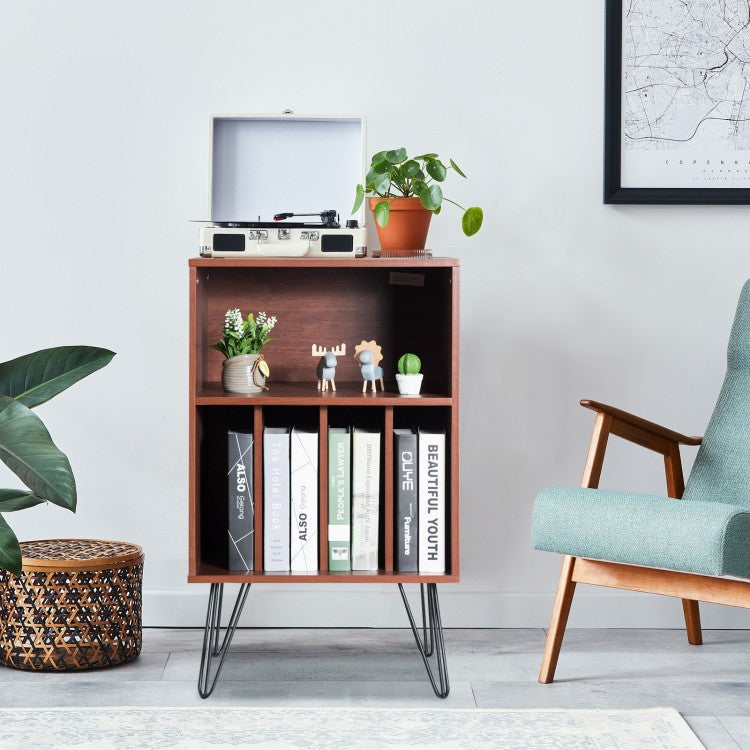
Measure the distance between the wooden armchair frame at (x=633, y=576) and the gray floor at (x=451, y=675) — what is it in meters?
0.09

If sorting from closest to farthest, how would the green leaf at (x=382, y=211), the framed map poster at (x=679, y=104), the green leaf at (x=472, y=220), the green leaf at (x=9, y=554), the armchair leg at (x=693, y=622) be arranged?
the green leaf at (x=9, y=554) < the green leaf at (x=382, y=211) < the green leaf at (x=472, y=220) < the armchair leg at (x=693, y=622) < the framed map poster at (x=679, y=104)

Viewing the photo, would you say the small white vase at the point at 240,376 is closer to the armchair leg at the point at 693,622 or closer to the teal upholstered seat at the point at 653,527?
the teal upholstered seat at the point at 653,527

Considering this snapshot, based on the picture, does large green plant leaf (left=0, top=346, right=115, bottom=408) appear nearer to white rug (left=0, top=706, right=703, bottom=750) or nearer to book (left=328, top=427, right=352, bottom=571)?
book (left=328, top=427, right=352, bottom=571)

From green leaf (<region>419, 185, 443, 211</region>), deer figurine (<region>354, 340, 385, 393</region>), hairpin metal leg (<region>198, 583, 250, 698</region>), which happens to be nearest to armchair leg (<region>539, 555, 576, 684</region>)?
deer figurine (<region>354, 340, 385, 393</region>)

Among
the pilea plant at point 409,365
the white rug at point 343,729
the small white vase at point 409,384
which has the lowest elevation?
the white rug at point 343,729

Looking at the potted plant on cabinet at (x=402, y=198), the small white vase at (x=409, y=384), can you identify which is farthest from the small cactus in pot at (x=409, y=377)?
the potted plant on cabinet at (x=402, y=198)

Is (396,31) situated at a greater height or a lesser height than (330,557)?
greater

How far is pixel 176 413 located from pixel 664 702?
1325 mm

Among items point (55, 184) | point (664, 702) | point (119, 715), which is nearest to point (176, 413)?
point (55, 184)

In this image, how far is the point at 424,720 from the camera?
1837 mm

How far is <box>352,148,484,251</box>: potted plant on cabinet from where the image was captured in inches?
81.3

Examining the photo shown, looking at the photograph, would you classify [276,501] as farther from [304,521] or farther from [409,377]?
[409,377]

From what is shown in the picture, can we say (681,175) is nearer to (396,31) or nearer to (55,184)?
(396,31)

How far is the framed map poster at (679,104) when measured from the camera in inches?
95.8
